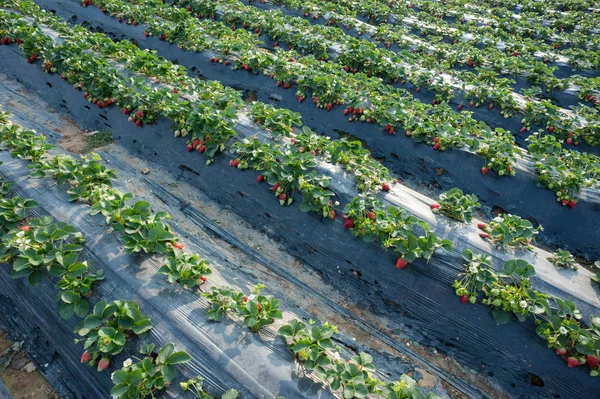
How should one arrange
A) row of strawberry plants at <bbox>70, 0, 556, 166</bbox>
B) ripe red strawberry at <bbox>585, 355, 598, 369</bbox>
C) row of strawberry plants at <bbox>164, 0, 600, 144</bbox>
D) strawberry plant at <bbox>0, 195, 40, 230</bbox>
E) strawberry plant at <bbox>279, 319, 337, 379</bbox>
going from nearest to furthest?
strawberry plant at <bbox>279, 319, 337, 379</bbox>
ripe red strawberry at <bbox>585, 355, 598, 369</bbox>
strawberry plant at <bbox>0, 195, 40, 230</bbox>
row of strawberry plants at <bbox>70, 0, 556, 166</bbox>
row of strawberry plants at <bbox>164, 0, 600, 144</bbox>

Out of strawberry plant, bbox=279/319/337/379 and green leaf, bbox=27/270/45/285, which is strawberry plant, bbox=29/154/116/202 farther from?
strawberry plant, bbox=279/319/337/379

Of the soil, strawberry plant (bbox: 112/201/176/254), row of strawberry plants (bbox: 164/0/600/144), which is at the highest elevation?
row of strawberry plants (bbox: 164/0/600/144)

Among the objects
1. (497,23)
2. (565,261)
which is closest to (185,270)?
(565,261)

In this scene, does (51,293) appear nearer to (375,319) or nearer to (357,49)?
(375,319)

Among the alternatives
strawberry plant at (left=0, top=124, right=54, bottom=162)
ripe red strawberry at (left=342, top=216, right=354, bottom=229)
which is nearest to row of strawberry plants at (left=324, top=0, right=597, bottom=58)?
ripe red strawberry at (left=342, top=216, right=354, bottom=229)

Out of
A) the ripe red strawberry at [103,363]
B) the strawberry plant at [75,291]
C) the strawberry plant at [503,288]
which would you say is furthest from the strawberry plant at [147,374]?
the strawberry plant at [503,288]

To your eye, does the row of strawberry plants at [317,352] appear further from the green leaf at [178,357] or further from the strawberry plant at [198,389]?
the strawberry plant at [198,389]
